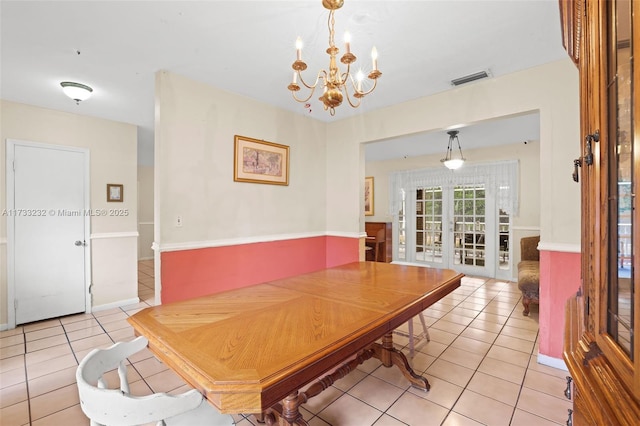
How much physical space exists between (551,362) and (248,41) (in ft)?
11.1

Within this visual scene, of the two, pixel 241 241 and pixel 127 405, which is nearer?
pixel 127 405

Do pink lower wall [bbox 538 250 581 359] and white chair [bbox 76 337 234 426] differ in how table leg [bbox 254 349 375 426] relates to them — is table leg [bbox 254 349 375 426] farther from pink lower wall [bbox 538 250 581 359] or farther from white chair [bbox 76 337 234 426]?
pink lower wall [bbox 538 250 581 359]

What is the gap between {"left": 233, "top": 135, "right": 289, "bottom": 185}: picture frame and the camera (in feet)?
10.2

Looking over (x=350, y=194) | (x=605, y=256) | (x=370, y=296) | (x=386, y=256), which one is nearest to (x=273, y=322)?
(x=370, y=296)

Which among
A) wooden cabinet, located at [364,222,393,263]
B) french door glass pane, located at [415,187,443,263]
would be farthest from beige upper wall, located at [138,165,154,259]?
french door glass pane, located at [415,187,443,263]

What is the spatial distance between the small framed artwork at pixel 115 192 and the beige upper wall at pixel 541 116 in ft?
10.4

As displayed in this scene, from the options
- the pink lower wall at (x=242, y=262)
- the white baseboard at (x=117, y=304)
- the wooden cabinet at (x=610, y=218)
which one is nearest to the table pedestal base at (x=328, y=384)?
the wooden cabinet at (x=610, y=218)

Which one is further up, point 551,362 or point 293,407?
point 293,407

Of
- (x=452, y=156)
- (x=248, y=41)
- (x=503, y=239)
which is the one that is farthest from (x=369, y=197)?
(x=248, y=41)

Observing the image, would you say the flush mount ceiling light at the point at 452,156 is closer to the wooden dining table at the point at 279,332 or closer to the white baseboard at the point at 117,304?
the wooden dining table at the point at 279,332

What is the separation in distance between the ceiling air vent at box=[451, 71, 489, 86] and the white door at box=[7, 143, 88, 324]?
13.9 ft

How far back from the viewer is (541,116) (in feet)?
8.11

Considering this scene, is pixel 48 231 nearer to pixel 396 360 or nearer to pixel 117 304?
pixel 117 304

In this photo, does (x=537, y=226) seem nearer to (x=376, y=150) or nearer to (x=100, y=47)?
(x=376, y=150)
